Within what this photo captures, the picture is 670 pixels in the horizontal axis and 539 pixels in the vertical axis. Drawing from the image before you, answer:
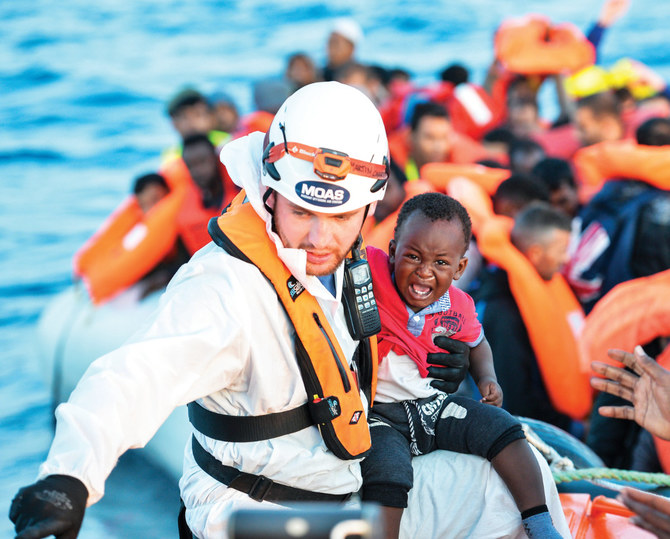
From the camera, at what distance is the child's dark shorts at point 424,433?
2.00 m

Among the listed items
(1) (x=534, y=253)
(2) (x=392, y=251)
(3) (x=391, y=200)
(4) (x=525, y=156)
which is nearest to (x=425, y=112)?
(4) (x=525, y=156)

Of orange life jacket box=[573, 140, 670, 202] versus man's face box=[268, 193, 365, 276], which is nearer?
man's face box=[268, 193, 365, 276]

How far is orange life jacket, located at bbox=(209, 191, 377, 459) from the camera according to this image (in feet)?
5.98

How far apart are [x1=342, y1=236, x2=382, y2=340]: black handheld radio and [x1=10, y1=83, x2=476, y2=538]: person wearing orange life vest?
4 cm

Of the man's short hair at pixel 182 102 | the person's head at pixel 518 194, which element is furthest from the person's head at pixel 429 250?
the man's short hair at pixel 182 102

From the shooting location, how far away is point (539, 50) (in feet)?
26.5

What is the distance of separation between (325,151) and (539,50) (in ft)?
22.3

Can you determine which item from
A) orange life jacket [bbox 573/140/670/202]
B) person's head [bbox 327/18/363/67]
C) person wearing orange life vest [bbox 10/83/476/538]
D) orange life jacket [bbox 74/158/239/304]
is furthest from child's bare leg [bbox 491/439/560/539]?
person's head [bbox 327/18/363/67]

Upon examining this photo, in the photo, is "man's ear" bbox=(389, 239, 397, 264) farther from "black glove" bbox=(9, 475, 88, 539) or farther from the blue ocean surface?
the blue ocean surface

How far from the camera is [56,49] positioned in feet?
55.6

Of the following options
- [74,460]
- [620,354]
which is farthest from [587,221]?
[74,460]

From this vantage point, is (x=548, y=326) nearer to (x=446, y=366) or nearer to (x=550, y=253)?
(x=550, y=253)

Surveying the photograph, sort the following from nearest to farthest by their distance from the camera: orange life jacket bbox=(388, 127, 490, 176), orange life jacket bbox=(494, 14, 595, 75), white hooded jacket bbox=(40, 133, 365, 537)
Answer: white hooded jacket bbox=(40, 133, 365, 537), orange life jacket bbox=(388, 127, 490, 176), orange life jacket bbox=(494, 14, 595, 75)

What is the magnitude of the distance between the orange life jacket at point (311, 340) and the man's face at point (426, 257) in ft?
1.32
